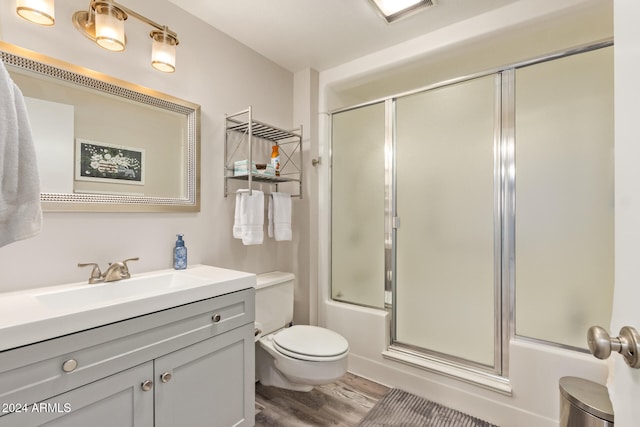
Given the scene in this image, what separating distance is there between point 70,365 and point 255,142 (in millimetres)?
1609

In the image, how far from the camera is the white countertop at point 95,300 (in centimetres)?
82

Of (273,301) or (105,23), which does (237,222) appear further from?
(105,23)

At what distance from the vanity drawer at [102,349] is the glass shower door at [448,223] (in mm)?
1247


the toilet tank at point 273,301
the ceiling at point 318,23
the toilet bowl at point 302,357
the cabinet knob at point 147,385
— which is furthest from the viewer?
the toilet tank at point 273,301

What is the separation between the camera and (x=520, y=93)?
1623 mm

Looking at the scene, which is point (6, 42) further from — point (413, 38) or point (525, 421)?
point (525, 421)

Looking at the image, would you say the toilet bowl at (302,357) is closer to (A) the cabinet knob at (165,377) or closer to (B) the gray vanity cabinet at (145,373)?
(B) the gray vanity cabinet at (145,373)

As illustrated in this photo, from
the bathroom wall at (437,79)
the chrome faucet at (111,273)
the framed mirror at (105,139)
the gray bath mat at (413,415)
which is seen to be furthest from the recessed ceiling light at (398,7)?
the gray bath mat at (413,415)

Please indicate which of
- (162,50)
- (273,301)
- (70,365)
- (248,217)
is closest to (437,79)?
(248,217)

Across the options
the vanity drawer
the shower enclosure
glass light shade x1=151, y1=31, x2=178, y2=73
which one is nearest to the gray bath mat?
the shower enclosure

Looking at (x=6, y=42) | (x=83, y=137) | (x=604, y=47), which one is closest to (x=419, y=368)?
(x=604, y=47)

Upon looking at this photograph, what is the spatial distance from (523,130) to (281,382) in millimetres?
2051

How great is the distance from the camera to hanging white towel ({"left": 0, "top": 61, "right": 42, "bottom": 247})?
697 mm

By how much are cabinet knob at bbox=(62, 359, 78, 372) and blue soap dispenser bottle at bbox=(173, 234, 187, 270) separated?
721 mm
